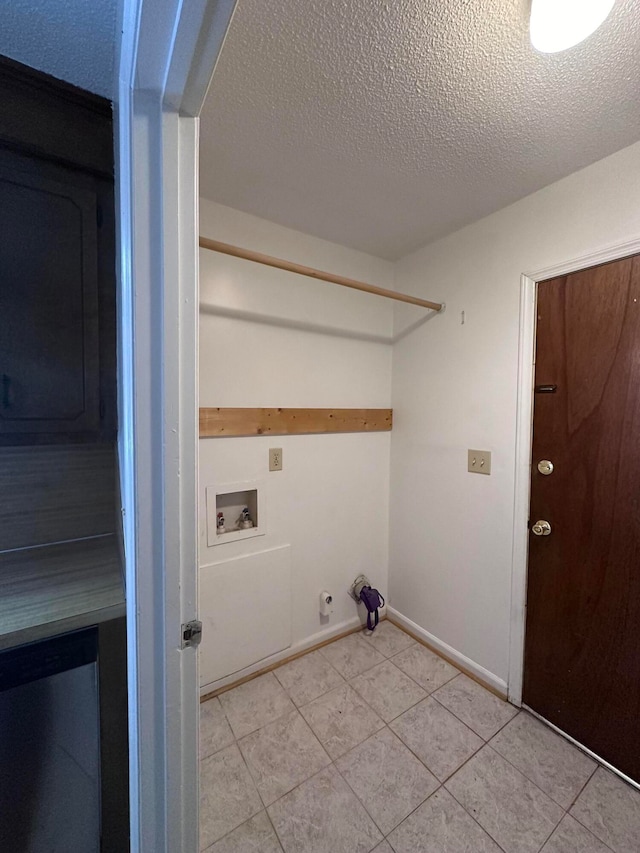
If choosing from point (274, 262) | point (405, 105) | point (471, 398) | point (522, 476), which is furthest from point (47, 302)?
point (522, 476)

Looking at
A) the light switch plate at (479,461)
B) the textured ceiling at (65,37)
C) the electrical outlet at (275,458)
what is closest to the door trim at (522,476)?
the light switch plate at (479,461)

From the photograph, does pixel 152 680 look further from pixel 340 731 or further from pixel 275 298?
pixel 275 298

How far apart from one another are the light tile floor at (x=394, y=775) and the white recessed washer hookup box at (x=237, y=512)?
78cm

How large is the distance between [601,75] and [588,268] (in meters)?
0.60

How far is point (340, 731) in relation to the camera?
1.48 meters

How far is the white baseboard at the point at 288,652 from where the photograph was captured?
1.69 metres

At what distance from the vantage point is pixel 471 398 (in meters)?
1.79

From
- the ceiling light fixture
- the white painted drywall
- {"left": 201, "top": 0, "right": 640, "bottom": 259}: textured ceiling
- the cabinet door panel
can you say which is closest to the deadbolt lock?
the white painted drywall

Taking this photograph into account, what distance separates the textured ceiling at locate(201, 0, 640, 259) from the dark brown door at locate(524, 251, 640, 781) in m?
0.52

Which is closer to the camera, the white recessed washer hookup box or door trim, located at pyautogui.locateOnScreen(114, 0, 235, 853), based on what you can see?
door trim, located at pyautogui.locateOnScreen(114, 0, 235, 853)

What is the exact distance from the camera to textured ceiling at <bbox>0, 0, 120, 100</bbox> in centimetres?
82

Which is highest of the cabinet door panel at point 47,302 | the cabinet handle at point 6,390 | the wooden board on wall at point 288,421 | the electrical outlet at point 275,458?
the cabinet door panel at point 47,302

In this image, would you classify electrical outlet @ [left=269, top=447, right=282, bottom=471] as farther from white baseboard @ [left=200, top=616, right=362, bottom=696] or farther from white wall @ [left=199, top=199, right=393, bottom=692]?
white baseboard @ [left=200, top=616, right=362, bottom=696]

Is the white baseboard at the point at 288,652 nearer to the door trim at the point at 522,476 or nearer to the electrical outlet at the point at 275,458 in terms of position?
the door trim at the point at 522,476
